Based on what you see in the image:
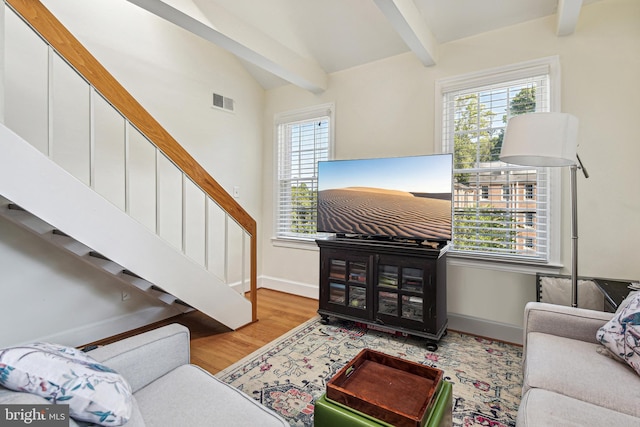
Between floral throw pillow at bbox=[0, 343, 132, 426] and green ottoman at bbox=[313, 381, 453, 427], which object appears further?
green ottoman at bbox=[313, 381, 453, 427]

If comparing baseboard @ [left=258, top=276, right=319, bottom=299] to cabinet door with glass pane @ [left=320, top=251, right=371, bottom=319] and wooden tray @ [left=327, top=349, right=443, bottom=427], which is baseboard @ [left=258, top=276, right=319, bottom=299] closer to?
cabinet door with glass pane @ [left=320, top=251, right=371, bottom=319]

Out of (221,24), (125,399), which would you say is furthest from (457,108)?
(125,399)

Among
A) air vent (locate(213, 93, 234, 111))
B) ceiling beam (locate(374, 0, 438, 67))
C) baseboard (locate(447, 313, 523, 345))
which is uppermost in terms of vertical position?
ceiling beam (locate(374, 0, 438, 67))

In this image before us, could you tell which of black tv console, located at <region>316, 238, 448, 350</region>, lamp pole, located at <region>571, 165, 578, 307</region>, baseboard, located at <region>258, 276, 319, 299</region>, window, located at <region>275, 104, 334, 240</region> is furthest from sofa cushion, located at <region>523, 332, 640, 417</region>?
window, located at <region>275, 104, 334, 240</region>

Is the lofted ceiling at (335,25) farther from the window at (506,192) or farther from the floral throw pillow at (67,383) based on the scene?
the floral throw pillow at (67,383)

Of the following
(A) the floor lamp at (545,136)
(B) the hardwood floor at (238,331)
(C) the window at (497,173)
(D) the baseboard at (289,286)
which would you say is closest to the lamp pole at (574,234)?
(A) the floor lamp at (545,136)

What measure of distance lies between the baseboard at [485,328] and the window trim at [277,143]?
170cm

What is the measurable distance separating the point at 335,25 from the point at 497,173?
2.05m

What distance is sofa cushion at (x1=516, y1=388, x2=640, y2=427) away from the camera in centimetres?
110

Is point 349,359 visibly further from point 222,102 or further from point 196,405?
point 222,102

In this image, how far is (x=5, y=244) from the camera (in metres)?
2.18

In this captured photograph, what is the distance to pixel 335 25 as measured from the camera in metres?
3.11

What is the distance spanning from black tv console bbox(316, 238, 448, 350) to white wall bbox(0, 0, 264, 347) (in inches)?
64.3

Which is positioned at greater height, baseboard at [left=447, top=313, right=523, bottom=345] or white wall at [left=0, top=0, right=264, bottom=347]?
white wall at [left=0, top=0, right=264, bottom=347]
